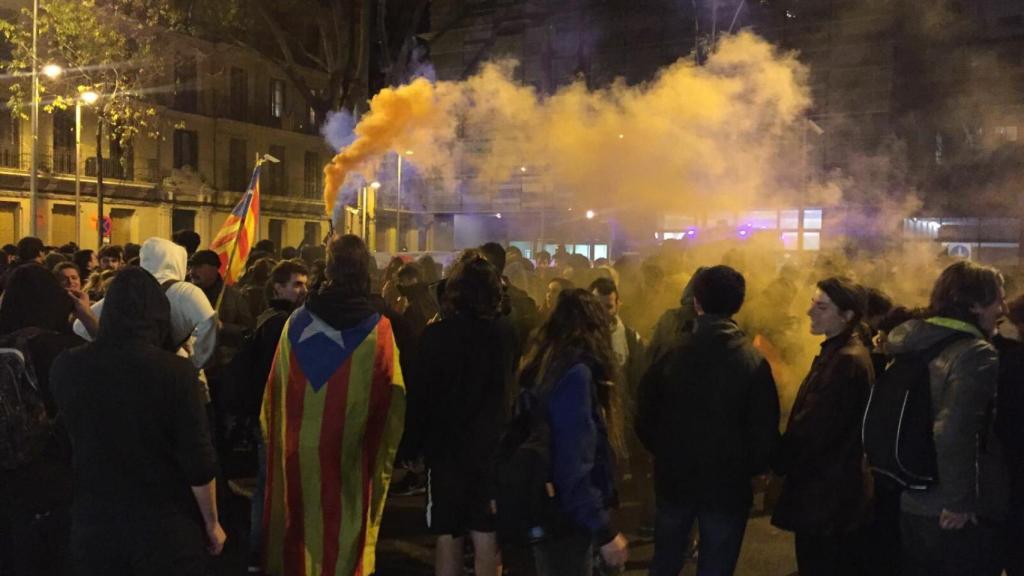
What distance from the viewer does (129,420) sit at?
9.30 feet

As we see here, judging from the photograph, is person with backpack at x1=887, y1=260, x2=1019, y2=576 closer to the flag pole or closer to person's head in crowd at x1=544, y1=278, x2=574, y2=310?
person's head in crowd at x1=544, y1=278, x2=574, y2=310

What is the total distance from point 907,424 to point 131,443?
3.02m

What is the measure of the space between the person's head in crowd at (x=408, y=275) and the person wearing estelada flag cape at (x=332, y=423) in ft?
10.1

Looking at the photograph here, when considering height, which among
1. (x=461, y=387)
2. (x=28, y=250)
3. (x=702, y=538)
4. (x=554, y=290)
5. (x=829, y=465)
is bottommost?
(x=702, y=538)

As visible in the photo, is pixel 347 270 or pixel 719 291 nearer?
pixel 719 291

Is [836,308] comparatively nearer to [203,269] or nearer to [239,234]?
[203,269]

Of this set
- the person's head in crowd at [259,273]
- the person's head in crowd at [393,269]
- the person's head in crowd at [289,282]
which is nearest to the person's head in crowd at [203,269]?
the person's head in crowd at [259,273]

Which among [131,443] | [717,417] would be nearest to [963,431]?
[717,417]

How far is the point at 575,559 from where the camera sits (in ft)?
10.6

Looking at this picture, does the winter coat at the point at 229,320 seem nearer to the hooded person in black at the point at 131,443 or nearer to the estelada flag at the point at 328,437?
the estelada flag at the point at 328,437

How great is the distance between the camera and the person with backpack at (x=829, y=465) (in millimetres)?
3482

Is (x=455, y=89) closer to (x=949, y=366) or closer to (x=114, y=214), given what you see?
(x=949, y=366)

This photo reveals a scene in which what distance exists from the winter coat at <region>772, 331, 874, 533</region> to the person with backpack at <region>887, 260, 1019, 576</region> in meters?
0.20

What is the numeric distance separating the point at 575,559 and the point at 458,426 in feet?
2.67
